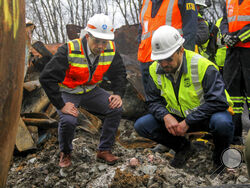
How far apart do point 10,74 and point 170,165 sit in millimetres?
2439

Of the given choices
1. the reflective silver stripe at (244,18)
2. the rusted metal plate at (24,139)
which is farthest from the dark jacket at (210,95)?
the rusted metal plate at (24,139)

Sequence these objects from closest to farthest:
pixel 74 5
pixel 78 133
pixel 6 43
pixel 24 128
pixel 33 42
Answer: pixel 6 43 < pixel 24 128 < pixel 78 133 < pixel 33 42 < pixel 74 5

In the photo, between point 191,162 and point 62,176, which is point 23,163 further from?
point 191,162

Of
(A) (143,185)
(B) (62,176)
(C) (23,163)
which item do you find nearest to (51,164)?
(B) (62,176)

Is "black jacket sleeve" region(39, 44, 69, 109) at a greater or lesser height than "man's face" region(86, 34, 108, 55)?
lesser

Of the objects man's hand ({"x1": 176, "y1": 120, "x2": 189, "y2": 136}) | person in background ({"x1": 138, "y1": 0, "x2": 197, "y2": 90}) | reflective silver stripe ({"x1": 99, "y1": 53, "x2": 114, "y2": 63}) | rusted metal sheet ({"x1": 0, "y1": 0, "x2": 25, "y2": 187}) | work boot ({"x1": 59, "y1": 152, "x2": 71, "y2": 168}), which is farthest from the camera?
person in background ({"x1": 138, "y1": 0, "x2": 197, "y2": 90})

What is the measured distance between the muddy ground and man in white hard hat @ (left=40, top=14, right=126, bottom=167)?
172 mm

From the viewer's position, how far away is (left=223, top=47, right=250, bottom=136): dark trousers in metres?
3.36

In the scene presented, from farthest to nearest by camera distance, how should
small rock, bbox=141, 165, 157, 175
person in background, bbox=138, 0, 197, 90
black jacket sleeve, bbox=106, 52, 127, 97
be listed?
black jacket sleeve, bbox=106, 52, 127, 97 → person in background, bbox=138, 0, 197, 90 → small rock, bbox=141, 165, 157, 175

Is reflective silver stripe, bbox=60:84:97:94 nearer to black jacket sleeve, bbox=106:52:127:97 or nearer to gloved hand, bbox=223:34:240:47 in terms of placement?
black jacket sleeve, bbox=106:52:127:97

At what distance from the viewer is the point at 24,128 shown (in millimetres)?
3598

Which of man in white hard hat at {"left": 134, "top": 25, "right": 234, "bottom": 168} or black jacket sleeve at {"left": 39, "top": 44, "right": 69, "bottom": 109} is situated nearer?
man in white hard hat at {"left": 134, "top": 25, "right": 234, "bottom": 168}

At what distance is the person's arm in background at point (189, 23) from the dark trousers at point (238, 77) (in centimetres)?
64

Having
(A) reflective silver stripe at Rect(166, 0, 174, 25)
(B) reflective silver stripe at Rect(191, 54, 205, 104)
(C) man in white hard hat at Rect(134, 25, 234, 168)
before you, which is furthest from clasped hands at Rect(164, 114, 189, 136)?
(A) reflective silver stripe at Rect(166, 0, 174, 25)
